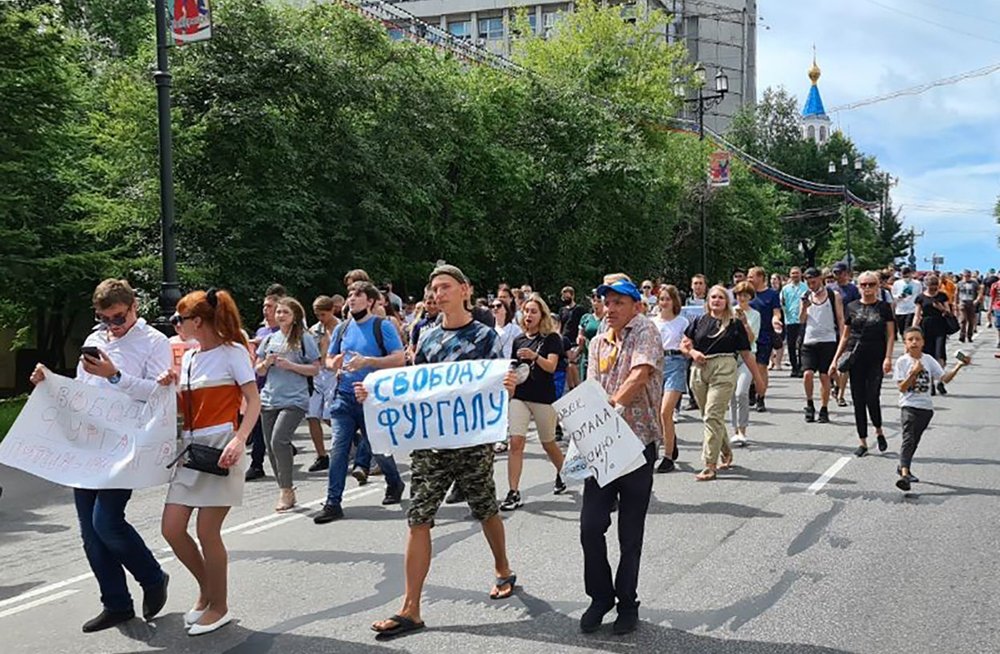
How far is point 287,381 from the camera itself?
28.3 ft

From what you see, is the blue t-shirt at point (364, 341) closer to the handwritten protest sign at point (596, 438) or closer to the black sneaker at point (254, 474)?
the black sneaker at point (254, 474)

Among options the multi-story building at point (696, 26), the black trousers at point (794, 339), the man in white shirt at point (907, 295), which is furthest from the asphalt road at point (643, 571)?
the multi-story building at point (696, 26)

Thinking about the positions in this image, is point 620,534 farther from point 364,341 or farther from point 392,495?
point 392,495

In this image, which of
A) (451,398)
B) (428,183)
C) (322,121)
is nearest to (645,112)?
(428,183)

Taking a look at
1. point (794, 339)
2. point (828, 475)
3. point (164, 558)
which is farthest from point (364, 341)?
point (794, 339)

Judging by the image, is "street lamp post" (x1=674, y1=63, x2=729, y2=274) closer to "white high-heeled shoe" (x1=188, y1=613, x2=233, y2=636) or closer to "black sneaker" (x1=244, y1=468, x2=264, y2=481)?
"black sneaker" (x1=244, y1=468, x2=264, y2=481)

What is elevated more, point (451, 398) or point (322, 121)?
point (322, 121)

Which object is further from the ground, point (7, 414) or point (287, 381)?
point (287, 381)

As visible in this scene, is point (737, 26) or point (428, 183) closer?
point (428, 183)

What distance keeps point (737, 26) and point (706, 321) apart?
337 feet

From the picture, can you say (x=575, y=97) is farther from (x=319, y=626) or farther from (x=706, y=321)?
(x=319, y=626)

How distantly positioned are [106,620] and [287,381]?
3444 mm

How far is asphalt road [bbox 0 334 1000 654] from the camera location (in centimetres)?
502

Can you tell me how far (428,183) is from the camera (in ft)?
79.0
